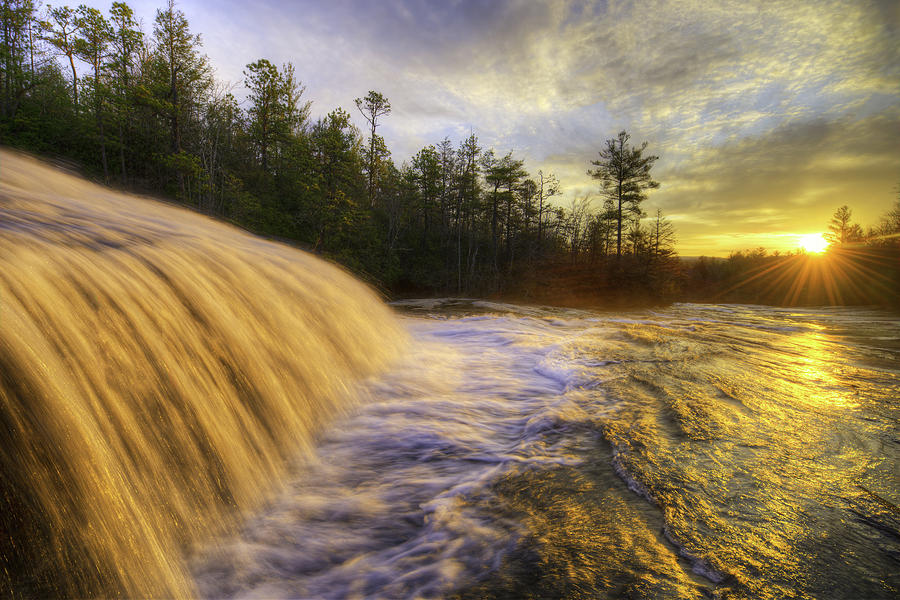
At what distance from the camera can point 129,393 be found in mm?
1918

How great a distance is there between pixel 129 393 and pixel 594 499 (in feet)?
8.45

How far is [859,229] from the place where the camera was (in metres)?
47.1

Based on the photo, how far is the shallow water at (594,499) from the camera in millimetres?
1392

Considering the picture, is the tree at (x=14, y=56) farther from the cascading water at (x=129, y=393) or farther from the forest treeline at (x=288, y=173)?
the cascading water at (x=129, y=393)

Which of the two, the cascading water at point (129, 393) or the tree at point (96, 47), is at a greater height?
the tree at point (96, 47)

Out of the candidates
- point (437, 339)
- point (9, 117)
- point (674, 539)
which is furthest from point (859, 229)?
point (9, 117)

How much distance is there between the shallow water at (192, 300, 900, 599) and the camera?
4.57 feet

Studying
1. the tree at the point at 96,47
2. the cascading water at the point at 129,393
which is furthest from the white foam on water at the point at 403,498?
the tree at the point at 96,47

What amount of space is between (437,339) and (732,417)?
546 cm

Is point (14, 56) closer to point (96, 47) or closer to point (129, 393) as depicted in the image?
point (96, 47)

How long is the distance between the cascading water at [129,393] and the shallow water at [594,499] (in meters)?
0.29

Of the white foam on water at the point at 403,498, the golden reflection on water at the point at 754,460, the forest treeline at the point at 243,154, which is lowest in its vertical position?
the white foam on water at the point at 403,498

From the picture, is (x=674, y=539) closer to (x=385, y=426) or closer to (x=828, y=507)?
(x=828, y=507)

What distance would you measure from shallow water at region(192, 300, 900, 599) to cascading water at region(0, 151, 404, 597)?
0.95ft
